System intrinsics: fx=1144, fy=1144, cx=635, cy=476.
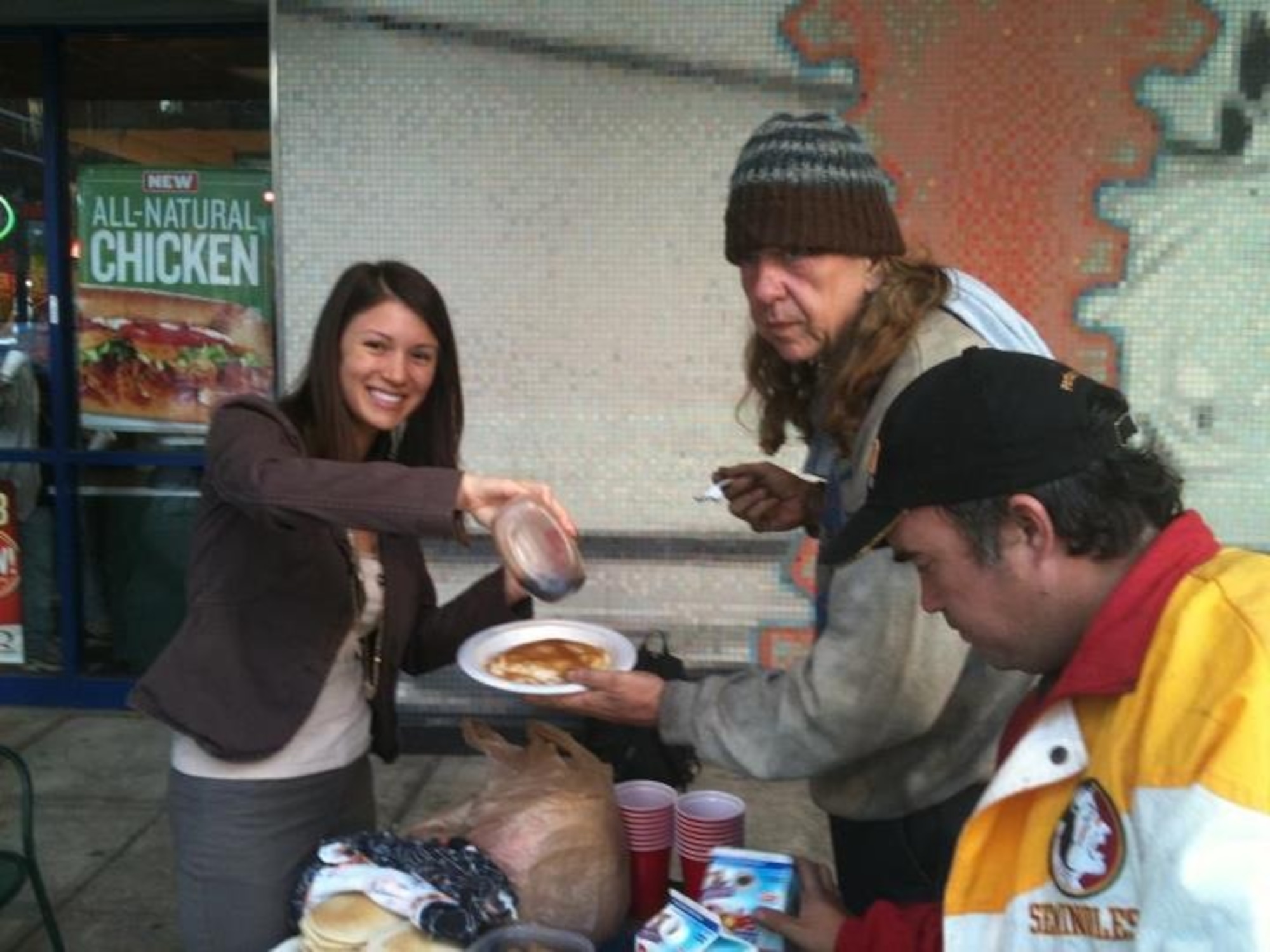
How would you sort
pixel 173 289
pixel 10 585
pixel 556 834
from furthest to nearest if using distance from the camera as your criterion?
pixel 10 585, pixel 173 289, pixel 556 834

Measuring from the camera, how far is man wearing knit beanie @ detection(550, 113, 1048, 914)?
1689 mm

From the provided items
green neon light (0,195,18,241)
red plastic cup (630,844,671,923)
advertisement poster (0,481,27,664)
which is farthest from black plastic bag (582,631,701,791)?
green neon light (0,195,18,241)

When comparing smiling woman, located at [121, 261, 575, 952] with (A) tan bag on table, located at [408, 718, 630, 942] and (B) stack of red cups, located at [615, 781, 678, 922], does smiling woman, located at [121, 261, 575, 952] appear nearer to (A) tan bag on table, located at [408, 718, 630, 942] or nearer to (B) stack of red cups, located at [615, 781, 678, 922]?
(A) tan bag on table, located at [408, 718, 630, 942]

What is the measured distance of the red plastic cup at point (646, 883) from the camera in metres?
2.03

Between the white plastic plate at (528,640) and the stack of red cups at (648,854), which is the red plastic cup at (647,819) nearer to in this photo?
the stack of red cups at (648,854)

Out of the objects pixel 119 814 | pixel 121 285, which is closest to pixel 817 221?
pixel 119 814

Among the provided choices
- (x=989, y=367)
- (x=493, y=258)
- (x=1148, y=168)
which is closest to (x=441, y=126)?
(x=493, y=258)

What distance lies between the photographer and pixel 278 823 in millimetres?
2051

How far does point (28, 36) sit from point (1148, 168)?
5.05 m

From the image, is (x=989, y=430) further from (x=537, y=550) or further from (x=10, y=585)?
(x=10, y=585)

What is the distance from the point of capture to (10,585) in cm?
571

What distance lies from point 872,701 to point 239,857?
1151 millimetres

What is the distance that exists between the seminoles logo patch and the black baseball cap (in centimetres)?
33

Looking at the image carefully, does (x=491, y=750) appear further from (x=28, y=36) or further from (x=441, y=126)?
(x=28, y=36)
